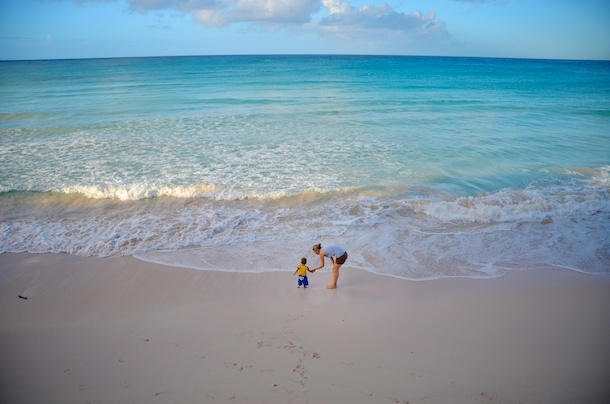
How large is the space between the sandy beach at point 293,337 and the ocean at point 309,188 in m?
0.81

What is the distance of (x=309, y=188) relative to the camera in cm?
1311

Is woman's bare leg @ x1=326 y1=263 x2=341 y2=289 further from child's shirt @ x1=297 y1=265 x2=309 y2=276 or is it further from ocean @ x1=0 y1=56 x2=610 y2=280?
ocean @ x1=0 y1=56 x2=610 y2=280

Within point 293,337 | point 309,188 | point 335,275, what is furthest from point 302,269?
point 309,188

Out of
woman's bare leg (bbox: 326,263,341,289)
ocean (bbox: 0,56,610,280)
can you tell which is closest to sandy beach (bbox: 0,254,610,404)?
woman's bare leg (bbox: 326,263,341,289)

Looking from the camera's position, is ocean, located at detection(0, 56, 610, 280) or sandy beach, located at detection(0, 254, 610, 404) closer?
sandy beach, located at detection(0, 254, 610, 404)

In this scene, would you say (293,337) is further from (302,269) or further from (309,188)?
(309,188)

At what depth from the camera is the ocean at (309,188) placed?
9.38 metres

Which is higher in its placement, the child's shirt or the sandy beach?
the child's shirt

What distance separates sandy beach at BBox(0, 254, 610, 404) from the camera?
17.1 feet

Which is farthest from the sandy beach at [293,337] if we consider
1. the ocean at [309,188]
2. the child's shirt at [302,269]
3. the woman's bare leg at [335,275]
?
the ocean at [309,188]

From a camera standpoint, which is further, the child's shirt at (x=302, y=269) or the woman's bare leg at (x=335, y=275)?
the woman's bare leg at (x=335, y=275)

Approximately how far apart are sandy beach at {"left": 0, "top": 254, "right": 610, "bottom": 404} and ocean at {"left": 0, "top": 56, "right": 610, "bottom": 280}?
0.81 m

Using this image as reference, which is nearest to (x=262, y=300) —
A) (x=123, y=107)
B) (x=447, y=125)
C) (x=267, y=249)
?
(x=267, y=249)

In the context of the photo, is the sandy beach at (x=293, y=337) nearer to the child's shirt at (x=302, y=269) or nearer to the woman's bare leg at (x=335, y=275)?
the woman's bare leg at (x=335, y=275)
